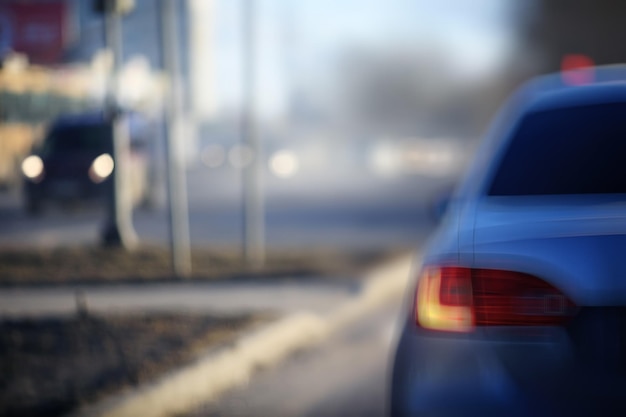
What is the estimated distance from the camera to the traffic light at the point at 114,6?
424 inches

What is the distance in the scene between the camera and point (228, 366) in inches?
260

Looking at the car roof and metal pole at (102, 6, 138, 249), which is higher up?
the car roof

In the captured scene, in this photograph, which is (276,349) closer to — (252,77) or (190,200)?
(252,77)

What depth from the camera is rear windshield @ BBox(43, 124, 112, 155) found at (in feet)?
63.6

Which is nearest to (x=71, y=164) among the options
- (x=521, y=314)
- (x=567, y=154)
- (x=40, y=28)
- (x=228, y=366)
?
(x=228, y=366)

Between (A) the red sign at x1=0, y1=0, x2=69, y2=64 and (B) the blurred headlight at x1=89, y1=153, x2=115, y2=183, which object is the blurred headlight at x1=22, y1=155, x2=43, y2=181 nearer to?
(B) the blurred headlight at x1=89, y1=153, x2=115, y2=183

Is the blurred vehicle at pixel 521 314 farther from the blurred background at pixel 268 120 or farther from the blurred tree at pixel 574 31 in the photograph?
the blurred tree at pixel 574 31

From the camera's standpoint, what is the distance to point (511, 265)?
10.2ft

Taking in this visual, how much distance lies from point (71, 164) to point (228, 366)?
12513mm

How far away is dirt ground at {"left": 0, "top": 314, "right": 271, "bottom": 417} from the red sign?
3462 cm

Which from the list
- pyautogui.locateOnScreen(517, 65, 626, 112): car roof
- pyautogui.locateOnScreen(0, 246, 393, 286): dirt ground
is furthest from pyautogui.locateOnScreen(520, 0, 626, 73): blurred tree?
pyautogui.locateOnScreen(517, 65, 626, 112): car roof

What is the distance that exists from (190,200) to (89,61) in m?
10.4

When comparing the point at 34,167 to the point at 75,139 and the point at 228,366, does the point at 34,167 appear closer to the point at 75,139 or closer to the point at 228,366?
the point at 75,139

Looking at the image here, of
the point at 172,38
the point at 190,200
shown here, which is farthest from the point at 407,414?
the point at 190,200
